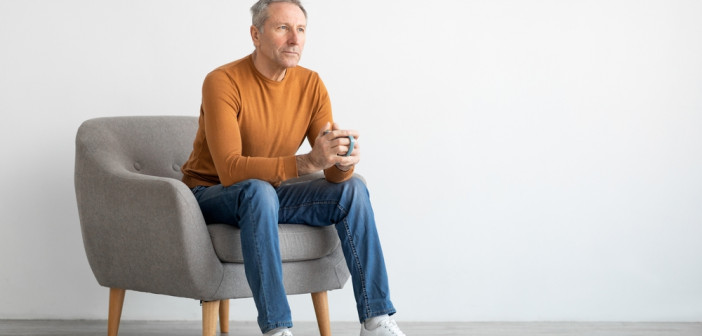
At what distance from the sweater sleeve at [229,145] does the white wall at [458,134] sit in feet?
2.88

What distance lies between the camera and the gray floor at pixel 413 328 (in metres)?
2.83

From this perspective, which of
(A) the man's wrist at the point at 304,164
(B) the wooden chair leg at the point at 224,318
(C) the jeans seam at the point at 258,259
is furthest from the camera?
(B) the wooden chair leg at the point at 224,318

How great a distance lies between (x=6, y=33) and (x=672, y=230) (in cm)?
264

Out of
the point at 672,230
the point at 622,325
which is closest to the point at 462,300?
the point at 622,325

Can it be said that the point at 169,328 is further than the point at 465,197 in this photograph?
No

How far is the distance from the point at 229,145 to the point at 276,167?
0.14m

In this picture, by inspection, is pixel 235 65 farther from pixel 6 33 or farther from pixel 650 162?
pixel 650 162

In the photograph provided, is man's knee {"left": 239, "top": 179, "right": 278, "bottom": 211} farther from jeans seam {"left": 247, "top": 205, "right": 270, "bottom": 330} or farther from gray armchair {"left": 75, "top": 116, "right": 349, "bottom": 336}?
gray armchair {"left": 75, "top": 116, "right": 349, "bottom": 336}

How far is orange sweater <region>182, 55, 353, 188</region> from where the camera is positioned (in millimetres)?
2131

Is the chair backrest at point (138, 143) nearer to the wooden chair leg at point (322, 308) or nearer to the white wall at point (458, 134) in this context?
the white wall at point (458, 134)

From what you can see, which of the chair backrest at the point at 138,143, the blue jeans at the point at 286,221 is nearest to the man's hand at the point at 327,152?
the blue jeans at the point at 286,221

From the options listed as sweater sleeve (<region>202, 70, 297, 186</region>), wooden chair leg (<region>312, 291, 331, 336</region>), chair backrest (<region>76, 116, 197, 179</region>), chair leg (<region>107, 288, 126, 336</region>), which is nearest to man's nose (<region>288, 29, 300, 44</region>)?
sweater sleeve (<region>202, 70, 297, 186</region>)

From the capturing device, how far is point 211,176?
237 centimetres

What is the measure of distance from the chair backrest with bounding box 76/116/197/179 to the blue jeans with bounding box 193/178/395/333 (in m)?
0.32
